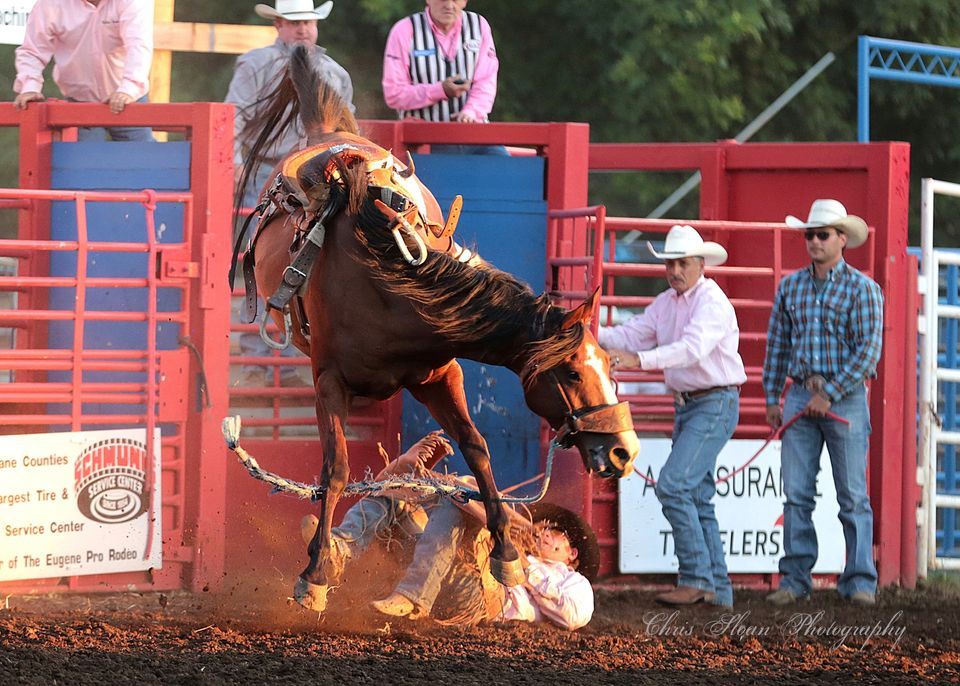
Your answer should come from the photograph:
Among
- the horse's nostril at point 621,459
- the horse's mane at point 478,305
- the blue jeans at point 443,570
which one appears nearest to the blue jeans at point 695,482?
the blue jeans at point 443,570

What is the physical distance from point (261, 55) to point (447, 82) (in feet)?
3.50

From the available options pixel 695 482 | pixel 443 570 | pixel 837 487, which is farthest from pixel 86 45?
pixel 837 487

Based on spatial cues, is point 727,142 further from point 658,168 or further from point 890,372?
point 890,372

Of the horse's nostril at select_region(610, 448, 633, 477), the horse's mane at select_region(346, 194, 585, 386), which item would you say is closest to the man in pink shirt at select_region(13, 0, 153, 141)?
the horse's mane at select_region(346, 194, 585, 386)

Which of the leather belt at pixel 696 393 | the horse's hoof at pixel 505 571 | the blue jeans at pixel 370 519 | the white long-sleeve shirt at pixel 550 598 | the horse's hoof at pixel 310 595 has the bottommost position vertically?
the white long-sleeve shirt at pixel 550 598

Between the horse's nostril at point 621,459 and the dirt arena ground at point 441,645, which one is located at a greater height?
the horse's nostril at point 621,459

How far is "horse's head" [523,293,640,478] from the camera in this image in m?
5.23

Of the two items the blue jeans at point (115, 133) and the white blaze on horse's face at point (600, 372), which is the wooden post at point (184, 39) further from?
the white blaze on horse's face at point (600, 372)

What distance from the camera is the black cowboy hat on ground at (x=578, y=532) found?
666 centimetres

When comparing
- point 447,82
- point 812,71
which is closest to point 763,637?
point 447,82

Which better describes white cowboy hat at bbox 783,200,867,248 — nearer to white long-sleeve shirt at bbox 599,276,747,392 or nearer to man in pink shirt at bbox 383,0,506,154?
white long-sleeve shirt at bbox 599,276,747,392

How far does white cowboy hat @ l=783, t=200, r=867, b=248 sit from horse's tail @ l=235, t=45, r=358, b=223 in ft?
7.74

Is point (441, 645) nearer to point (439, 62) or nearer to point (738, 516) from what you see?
point (738, 516)

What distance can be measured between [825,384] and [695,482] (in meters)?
0.84
